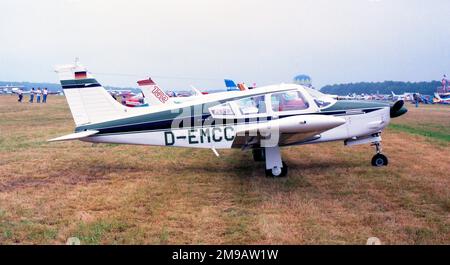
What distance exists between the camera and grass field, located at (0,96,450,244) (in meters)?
5.07

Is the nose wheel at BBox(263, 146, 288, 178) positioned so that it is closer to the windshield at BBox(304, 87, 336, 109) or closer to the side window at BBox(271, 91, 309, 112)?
the side window at BBox(271, 91, 309, 112)

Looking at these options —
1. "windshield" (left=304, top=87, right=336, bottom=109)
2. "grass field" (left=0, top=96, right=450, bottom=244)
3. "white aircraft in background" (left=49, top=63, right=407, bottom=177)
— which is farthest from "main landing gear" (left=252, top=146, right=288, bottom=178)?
"windshield" (left=304, top=87, right=336, bottom=109)

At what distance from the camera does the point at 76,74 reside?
916cm

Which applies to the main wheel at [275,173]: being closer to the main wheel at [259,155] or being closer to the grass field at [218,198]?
the grass field at [218,198]

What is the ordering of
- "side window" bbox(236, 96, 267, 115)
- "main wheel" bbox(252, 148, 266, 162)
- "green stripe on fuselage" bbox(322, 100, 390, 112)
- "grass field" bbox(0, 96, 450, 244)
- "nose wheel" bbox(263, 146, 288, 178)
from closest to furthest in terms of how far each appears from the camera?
"grass field" bbox(0, 96, 450, 244), "nose wheel" bbox(263, 146, 288, 178), "side window" bbox(236, 96, 267, 115), "green stripe on fuselage" bbox(322, 100, 390, 112), "main wheel" bbox(252, 148, 266, 162)

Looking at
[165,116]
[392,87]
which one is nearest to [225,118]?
[165,116]

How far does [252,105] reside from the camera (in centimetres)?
847

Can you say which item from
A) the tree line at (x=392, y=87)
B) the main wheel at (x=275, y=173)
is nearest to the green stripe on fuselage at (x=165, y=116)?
the main wheel at (x=275, y=173)

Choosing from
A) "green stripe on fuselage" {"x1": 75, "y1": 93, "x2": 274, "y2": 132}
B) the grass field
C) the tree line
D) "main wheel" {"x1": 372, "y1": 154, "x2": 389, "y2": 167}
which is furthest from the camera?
the tree line

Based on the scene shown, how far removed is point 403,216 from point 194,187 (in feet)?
11.7

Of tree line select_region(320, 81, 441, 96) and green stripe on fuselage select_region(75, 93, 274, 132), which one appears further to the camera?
tree line select_region(320, 81, 441, 96)

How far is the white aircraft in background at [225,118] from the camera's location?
843cm
